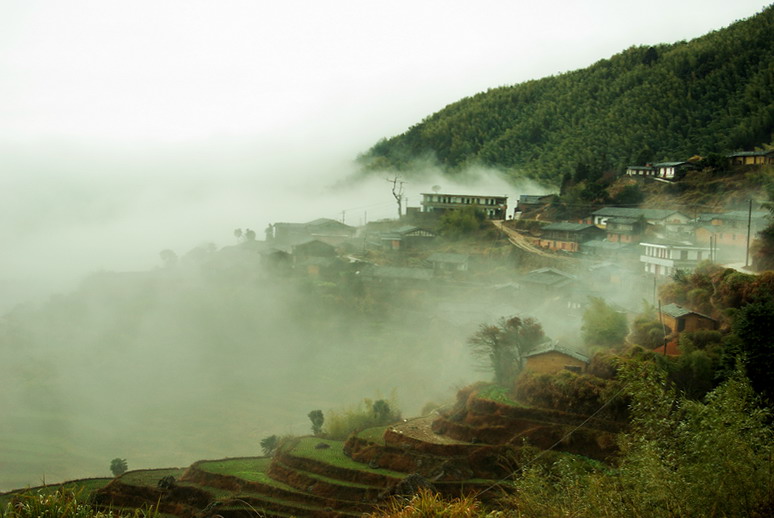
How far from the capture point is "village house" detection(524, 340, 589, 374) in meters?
19.5

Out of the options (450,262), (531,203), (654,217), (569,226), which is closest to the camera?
(654,217)

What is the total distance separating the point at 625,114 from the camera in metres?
50.1

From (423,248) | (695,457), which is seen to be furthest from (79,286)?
(695,457)

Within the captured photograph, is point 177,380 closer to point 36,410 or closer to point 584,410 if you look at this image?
point 36,410

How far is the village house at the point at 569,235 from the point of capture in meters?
34.5

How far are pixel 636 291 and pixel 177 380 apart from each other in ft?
68.9

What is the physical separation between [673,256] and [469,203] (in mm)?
17717

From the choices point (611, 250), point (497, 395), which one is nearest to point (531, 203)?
point (611, 250)

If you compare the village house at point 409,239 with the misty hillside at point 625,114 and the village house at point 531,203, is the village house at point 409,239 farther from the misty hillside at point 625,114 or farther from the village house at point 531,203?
the misty hillside at point 625,114

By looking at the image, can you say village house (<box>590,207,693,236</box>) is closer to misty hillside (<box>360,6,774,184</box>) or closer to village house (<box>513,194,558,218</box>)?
village house (<box>513,194,558,218</box>)

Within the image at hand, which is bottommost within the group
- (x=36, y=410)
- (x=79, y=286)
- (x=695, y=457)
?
(x=36, y=410)

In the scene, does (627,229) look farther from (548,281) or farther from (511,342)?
(511,342)

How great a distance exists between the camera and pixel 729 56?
1960 inches

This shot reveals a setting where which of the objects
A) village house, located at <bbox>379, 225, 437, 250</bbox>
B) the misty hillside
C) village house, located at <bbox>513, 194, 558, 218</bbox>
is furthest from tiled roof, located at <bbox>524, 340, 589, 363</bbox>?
the misty hillside
